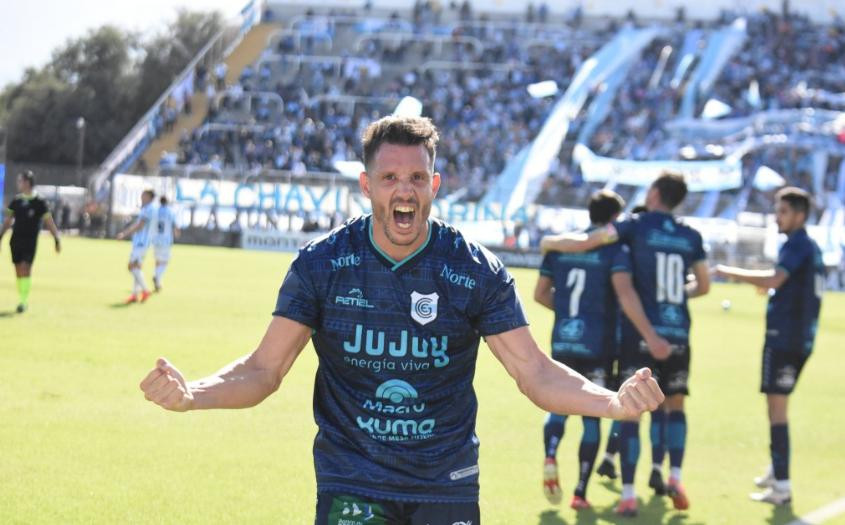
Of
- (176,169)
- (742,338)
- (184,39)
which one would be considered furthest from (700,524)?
(184,39)

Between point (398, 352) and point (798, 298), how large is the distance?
19.3 feet

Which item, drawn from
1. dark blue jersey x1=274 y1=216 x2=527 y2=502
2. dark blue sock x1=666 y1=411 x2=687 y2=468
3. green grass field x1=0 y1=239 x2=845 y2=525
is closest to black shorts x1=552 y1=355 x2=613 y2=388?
dark blue sock x1=666 y1=411 x2=687 y2=468

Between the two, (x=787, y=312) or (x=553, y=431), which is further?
(x=787, y=312)

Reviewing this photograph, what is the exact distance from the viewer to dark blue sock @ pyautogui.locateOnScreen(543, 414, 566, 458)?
898cm

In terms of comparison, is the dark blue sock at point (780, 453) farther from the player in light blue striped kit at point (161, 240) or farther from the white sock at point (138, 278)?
the player in light blue striped kit at point (161, 240)

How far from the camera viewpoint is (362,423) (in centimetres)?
459

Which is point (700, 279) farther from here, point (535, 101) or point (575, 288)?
point (535, 101)

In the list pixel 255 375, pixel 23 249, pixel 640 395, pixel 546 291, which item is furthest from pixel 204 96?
pixel 640 395

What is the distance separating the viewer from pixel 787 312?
9.73 m

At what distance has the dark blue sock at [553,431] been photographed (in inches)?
354

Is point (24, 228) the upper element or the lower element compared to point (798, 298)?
lower

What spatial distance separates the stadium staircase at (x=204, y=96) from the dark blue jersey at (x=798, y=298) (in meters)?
52.8

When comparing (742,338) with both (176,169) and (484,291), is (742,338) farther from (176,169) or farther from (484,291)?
(176,169)

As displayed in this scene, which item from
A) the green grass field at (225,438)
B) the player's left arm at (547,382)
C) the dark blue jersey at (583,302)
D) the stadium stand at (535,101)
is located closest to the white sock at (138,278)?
the green grass field at (225,438)
